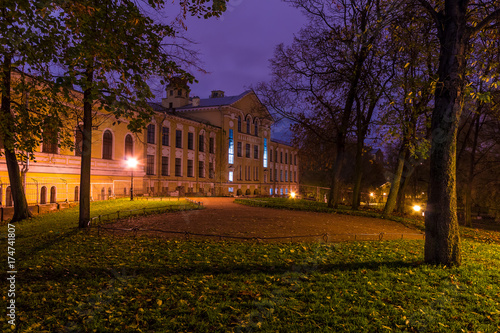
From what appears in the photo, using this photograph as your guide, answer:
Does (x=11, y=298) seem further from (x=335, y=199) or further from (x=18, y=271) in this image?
(x=335, y=199)

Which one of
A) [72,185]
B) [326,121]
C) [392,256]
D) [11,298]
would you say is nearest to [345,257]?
[392,256]

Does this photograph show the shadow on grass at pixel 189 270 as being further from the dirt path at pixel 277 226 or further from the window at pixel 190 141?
the window at pixel 190 141

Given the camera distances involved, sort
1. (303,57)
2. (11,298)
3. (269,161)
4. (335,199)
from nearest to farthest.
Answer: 1. (11,298)
2. (303,57)
3. (335,199)
4. (269,161)

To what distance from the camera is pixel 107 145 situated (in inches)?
1176

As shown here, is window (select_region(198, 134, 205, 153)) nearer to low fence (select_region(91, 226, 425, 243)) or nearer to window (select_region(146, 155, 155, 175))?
window (select_region(146, 155, 155, 175))

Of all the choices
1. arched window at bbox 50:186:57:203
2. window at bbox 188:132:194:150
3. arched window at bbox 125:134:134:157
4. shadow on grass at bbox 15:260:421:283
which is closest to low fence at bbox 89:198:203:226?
shadow on grass at bbox 15:260:421:283

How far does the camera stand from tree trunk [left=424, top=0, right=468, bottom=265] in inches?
290

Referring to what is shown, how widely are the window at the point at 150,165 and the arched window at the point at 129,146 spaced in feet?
9.95

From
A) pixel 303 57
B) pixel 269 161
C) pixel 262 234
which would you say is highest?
pixel 303 57

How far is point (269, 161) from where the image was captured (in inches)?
→ 2372

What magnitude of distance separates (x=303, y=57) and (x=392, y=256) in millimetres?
14786

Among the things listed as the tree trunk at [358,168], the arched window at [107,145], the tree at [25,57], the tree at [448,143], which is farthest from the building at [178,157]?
the tree at [448,143]

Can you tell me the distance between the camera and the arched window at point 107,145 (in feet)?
96.6

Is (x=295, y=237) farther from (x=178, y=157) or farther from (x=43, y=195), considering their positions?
(x=178, y=157)
